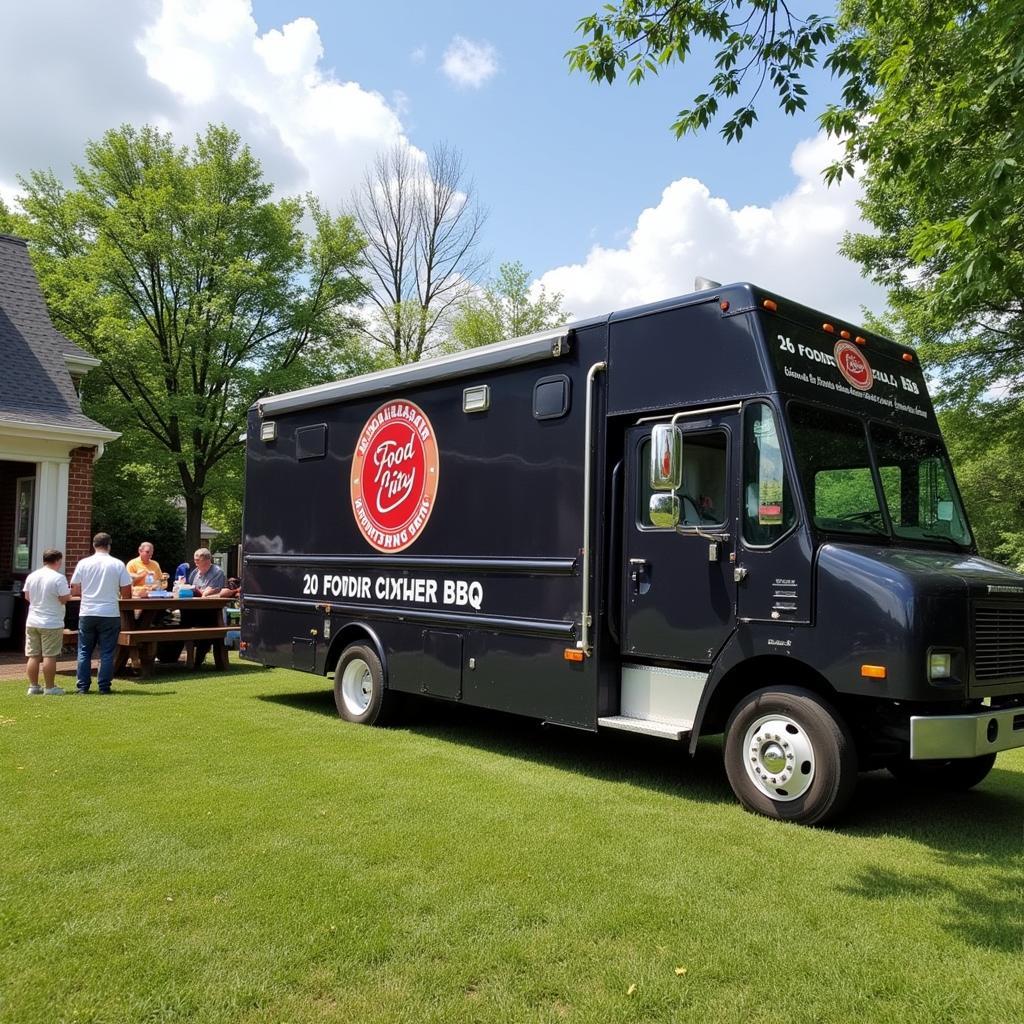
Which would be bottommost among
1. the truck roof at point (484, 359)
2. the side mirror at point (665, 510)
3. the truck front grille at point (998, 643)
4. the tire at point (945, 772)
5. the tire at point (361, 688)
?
the tire at point (945, 772)

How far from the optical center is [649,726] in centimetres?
603

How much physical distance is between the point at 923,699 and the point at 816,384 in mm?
2104

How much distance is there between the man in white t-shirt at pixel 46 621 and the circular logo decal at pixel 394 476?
12.3 ft

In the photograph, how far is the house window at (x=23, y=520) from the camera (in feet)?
47.6

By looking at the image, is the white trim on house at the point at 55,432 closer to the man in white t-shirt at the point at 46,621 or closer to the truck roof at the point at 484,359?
the man in white t-shirt at the point at 46,621

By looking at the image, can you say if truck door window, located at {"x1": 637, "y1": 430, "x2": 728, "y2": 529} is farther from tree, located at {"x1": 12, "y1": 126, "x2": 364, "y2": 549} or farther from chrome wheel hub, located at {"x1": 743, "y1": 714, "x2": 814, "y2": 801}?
tree, located at {"x1": 12, "y1": 126, "x2": 364, "y2": 549}

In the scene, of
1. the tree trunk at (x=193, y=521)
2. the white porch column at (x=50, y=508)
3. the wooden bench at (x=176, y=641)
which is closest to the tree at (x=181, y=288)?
the tree trunk at (x=193, y=521)

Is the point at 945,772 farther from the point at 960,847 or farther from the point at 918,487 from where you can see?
the point at 918,487

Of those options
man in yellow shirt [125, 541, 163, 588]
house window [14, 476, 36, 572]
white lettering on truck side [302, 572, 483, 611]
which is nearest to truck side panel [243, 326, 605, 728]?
white lettering on truck side [302, 572, 483, 611]

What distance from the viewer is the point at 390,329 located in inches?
1332

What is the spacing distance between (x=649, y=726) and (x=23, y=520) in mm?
12666

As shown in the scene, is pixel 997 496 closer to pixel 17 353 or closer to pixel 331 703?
pixel 331 703

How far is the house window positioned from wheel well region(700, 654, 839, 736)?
12.3 m

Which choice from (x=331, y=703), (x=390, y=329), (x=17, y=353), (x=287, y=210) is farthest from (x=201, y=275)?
(x=331, y=703)
